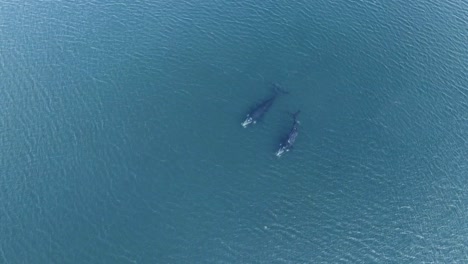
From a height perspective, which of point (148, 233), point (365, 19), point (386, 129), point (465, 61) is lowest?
point (148, 233)

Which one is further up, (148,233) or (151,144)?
(151,144)

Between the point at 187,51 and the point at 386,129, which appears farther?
the point at 187,51

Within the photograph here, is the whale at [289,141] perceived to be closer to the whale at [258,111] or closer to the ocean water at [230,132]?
the ocean water at [230,132]

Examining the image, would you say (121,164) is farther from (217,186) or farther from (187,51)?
(187,51)

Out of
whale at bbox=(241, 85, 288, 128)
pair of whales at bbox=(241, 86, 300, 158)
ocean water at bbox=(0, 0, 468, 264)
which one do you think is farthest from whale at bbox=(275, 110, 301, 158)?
whale at bbox=(241, 85, 288, 128)

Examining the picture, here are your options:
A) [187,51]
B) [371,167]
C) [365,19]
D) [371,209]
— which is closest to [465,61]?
[365,19]

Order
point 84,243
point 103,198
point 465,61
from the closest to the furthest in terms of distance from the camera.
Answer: point 84,243 < point 103,198 < point 465,61

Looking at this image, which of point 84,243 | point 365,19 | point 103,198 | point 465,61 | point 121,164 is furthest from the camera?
point 365,19
